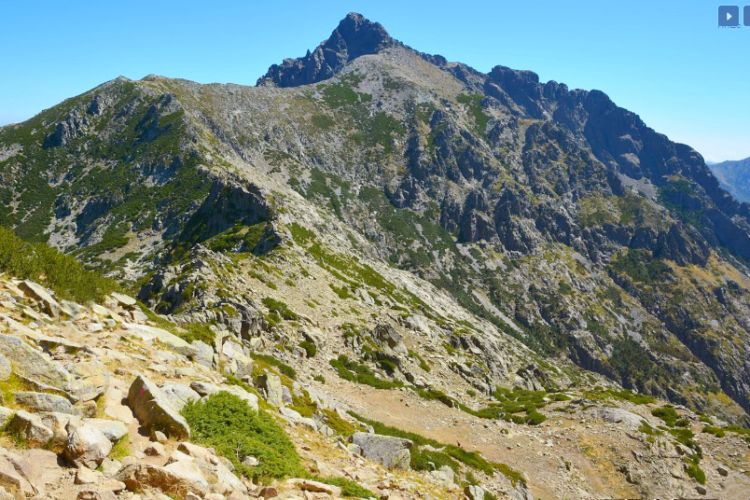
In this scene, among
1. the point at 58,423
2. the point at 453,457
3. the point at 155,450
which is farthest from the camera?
the point at 453,457

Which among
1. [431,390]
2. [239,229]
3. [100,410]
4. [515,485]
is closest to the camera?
[100,410]

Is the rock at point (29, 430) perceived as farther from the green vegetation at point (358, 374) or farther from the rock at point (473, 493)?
the green vegetation at point (358, 374)

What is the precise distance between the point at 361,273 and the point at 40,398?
91.8m

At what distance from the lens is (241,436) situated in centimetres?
1195

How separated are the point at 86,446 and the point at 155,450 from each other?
1466 mm

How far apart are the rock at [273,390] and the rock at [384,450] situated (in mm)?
4150

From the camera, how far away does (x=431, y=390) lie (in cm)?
4906

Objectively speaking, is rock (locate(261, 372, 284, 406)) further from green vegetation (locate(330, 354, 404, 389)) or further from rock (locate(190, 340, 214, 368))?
green vegetation (locate(330, 354, 404, 389))

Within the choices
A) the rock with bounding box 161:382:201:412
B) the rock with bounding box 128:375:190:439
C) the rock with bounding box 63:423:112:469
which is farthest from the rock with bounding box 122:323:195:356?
the rock with bounding box 63:423:112:469

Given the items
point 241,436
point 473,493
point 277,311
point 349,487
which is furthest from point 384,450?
point 277,311

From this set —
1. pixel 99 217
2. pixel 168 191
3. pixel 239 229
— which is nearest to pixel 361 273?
pixel 239 229

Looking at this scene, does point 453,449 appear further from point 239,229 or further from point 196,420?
point 239,229

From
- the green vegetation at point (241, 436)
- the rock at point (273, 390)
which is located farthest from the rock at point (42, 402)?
the rock at point (273, 390)

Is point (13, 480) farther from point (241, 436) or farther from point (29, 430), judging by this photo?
point (241, 436)
